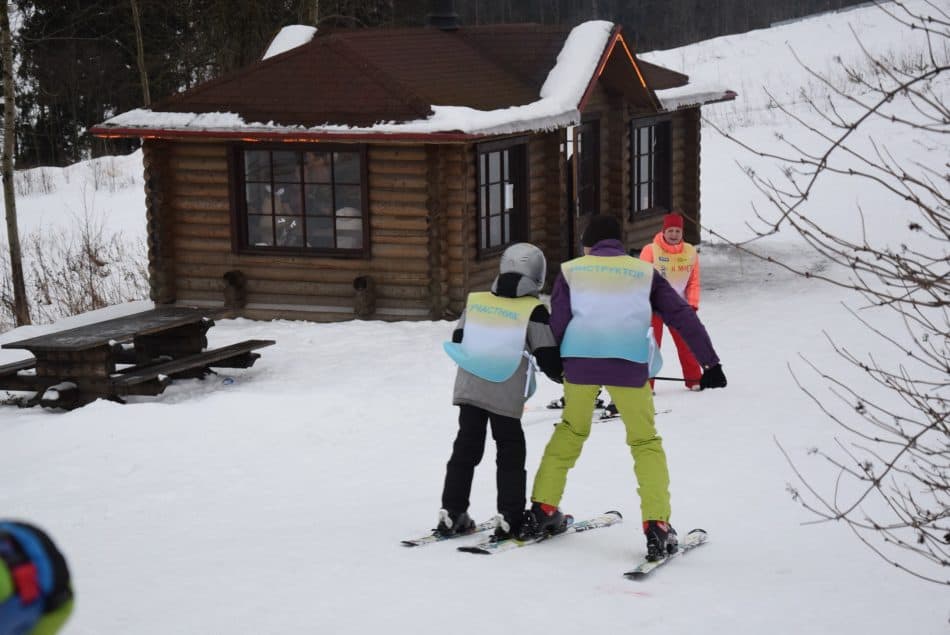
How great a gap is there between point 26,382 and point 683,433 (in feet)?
19.2

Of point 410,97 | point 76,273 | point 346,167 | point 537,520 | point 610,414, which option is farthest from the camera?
point 76,273

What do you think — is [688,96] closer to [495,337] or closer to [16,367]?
[16,367]

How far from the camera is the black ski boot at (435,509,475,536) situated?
6859mm

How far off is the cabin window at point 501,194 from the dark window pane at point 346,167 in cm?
148

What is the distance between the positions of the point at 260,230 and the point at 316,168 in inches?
44.5

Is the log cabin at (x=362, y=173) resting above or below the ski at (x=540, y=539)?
above

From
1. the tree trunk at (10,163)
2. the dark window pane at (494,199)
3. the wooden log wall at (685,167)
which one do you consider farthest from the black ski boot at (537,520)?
the wooden log wall at (685,167)

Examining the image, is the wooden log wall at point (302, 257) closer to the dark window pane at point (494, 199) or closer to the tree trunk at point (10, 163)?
the dark window pane at point (494, 199)

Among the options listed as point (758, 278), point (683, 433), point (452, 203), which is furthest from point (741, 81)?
point (683, 433)

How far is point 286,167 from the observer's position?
14.9 m

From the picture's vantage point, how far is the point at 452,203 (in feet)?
47.1

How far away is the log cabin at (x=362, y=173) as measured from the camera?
1427 cm

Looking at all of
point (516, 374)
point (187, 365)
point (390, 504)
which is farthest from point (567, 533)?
point (187, 365)

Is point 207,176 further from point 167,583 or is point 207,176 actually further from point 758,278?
point 167,583
